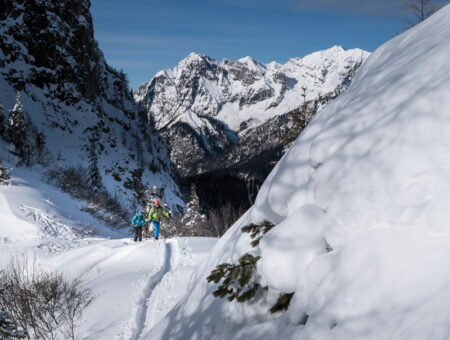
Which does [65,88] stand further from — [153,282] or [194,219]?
[153,282]

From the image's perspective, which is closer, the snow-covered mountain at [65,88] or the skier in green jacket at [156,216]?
the skier in green jacket at [156,216]

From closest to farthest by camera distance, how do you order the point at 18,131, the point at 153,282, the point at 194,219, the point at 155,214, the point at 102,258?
the point at 153,282
the point at 102,258
the point at 155,214
the point at 194,219
the point at 18,131

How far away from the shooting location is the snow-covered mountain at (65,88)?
140 ft

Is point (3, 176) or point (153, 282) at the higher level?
point (3, 176)

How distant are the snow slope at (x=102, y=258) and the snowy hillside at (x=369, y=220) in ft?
13.9

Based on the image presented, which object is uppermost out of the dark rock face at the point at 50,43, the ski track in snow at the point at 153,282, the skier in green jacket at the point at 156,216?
the dark rock face at the point at 50,43

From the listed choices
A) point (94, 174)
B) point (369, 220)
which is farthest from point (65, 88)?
point (369, 220)

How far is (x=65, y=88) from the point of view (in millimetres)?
48344

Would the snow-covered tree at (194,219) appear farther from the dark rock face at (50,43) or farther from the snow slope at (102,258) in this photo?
the dark rock face at (50,43)

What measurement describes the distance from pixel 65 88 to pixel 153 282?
4927cm

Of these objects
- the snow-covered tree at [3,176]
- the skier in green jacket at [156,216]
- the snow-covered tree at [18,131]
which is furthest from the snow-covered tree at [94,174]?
the skier in green jacket at [156,216]

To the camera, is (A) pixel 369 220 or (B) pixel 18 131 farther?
(B) pixel 18 131

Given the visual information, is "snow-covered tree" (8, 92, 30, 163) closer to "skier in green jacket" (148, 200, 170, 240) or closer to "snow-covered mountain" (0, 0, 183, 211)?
"snow-covered mountain" (0, 0, 183, 211)

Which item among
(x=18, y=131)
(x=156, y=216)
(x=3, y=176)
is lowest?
(x=156, y=216)
